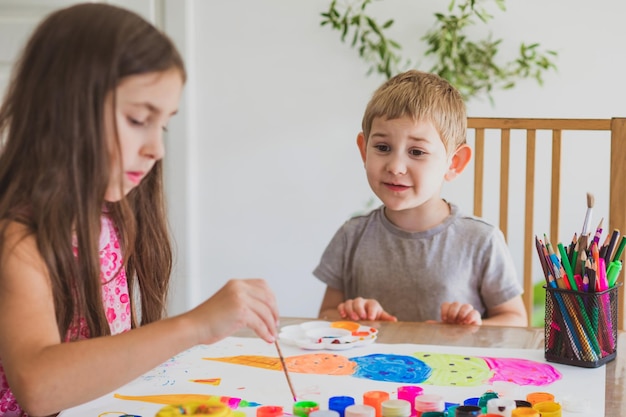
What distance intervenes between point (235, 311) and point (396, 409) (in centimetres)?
21

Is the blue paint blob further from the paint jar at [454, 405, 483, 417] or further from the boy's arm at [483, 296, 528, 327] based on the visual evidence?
the boy's arm at [483, 296, 528, 327]

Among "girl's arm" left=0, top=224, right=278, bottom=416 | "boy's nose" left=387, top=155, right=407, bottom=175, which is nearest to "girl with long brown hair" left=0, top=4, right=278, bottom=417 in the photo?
"girl's arm" left=0, top=224, right=278, bottom=416

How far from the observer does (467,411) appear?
923mm

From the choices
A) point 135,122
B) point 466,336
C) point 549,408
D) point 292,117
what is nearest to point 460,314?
point 466,336

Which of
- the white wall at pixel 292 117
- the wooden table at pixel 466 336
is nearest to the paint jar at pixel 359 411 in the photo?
the wooden table at pixel 466 336

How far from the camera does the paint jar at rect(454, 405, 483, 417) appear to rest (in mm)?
912

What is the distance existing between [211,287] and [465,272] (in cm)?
153

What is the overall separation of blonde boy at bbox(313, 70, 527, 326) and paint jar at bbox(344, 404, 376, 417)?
56 cm

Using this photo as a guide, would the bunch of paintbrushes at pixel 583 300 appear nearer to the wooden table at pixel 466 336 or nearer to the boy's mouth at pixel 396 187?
the wooden table at pixel 466 336

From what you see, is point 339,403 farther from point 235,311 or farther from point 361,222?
point 361,222

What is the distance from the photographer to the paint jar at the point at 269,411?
96 cm

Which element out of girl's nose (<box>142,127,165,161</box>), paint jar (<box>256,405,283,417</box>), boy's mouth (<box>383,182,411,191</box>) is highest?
girl's nose (<box>142,127,165,161</box>)

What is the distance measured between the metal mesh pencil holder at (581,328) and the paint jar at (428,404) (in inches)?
10.8

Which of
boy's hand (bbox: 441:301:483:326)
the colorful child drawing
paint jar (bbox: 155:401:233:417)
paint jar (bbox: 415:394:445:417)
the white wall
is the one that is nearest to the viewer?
paint jar (bbox: 155:401:233:417)
